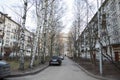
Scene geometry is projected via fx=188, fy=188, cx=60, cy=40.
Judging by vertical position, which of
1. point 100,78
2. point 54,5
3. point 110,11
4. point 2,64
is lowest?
point 100,78

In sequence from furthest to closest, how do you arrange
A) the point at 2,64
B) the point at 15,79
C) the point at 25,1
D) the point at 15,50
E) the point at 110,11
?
the point at 15,50
the point at 110,11
the point at 25,1
the point at 15,79
the point at 2,64

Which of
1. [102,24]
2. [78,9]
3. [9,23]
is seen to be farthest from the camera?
[9,23]

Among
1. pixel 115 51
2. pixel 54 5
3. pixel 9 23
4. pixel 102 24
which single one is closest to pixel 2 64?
pixel 102 24

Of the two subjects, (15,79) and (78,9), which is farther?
(78,9)

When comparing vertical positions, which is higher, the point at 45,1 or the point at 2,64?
the point at 45,1

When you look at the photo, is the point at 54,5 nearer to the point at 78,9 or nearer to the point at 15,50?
the point at 78,9

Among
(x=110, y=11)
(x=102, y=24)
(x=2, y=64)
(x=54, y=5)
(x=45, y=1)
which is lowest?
(x=2, y=64)

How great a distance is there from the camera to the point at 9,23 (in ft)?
230

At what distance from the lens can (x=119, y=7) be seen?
28281mm

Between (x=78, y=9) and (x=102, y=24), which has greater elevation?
(x=78, y=9)

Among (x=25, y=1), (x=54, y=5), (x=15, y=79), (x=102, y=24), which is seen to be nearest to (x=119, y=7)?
(x=54, y=5)

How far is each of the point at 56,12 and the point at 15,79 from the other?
2258 cm

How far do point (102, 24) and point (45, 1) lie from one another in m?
7.61

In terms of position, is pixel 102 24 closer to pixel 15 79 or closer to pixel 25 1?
pixel 25 1
